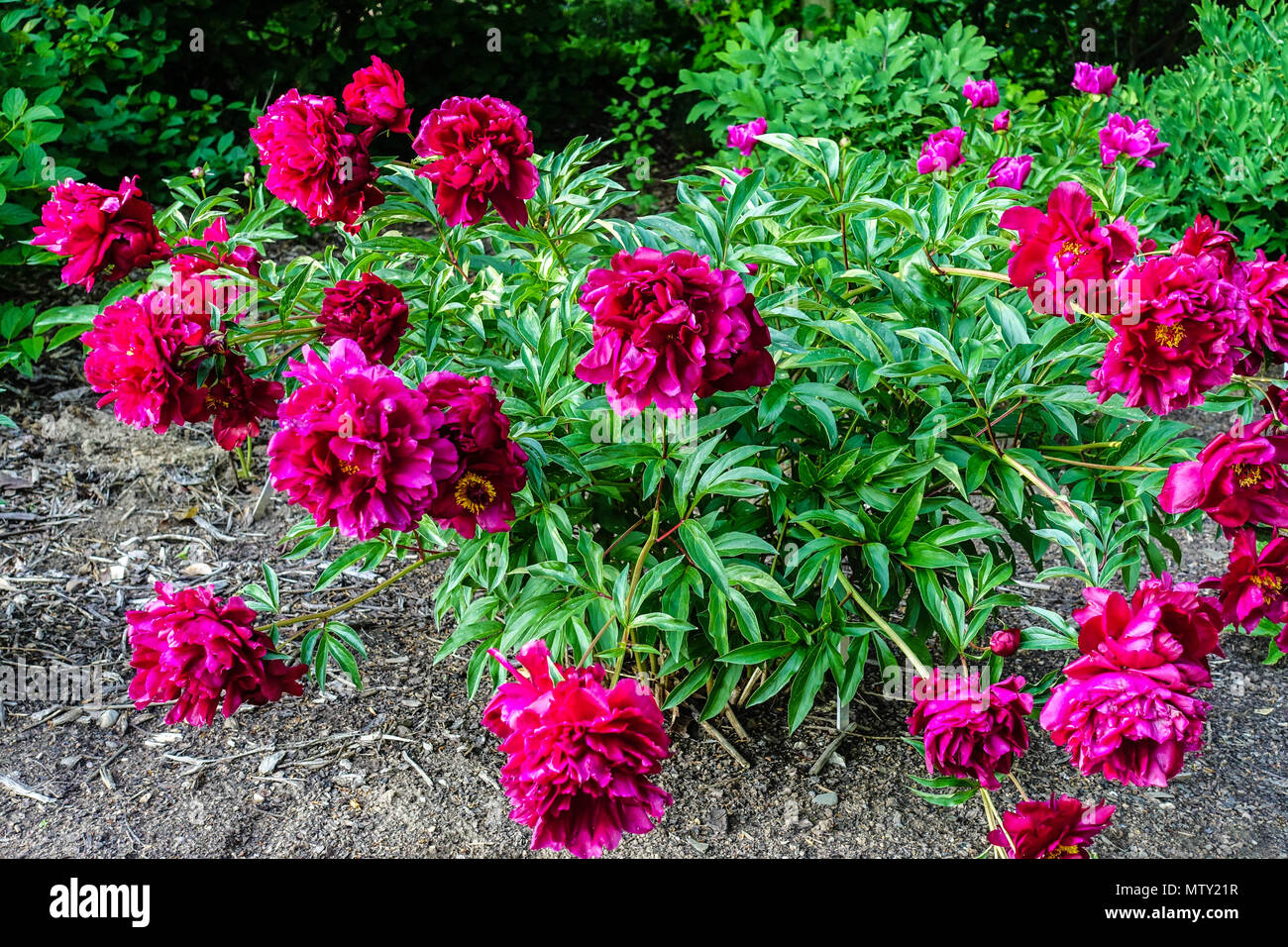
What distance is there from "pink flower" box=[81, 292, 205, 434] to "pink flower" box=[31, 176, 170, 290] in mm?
291

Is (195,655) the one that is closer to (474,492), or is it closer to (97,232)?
(474,492)

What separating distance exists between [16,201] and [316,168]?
200 cm

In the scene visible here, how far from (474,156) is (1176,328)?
1058 mm

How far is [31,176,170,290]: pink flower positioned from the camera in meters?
1.86

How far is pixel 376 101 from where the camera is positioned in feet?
6.22

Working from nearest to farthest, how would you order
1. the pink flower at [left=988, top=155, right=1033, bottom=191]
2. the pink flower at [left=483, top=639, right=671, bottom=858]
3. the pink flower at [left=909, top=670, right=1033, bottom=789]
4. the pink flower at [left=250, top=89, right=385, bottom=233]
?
the pink flower at [left=483, top=639, right=671, bottom=858], the pink flower at [left=909, top=670, right=1033, bottom=789], the pink flower at [left=250, top=89, right=385, bottom=233], the pink flower at [left=988, top=155, right=1033, bottom=191]

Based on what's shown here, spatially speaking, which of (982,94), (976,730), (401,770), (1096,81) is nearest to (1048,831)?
(976,730)

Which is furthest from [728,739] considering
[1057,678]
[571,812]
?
[571,812]

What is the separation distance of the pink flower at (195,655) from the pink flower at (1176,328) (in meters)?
1.30

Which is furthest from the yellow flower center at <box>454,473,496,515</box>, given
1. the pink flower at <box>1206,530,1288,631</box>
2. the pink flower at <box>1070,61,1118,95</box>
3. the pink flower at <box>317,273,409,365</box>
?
the pink flower at <box>1070,61,1118,95</box>

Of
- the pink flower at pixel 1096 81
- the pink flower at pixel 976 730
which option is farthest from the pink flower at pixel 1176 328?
the pink flower at pixel 1096 81

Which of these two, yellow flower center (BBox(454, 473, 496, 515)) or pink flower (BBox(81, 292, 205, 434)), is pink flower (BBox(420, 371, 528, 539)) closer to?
yellow flower center (BBox(454, 473, 496, 515))
